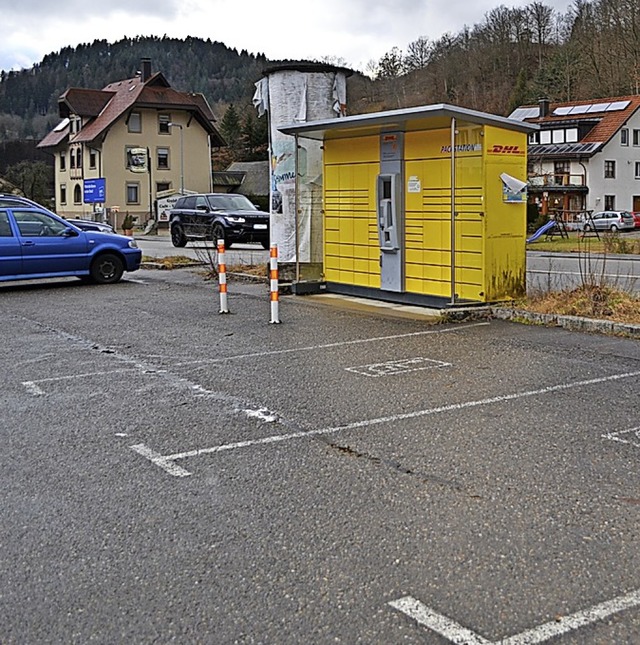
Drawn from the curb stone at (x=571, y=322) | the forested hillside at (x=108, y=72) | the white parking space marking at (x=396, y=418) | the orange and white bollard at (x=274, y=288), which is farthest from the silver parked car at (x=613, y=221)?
the forested hillside at (x=108, y=72)

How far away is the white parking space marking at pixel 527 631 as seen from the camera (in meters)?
3.56

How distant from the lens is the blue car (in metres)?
16.5

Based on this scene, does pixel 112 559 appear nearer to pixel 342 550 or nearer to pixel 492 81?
pixel 342 550

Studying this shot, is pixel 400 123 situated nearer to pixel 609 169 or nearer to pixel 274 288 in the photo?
pixel 274 288

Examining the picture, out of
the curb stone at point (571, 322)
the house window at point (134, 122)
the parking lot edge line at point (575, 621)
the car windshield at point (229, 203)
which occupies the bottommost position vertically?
the parking lot edge line at point (575, 621)

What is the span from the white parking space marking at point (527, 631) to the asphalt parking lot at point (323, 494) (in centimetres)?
1

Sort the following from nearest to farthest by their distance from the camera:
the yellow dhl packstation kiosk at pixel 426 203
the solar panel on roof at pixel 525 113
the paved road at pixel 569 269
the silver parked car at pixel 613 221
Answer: the yellow dhl packstation kiosk at pixel 426 203 → the paved road at pixel 569 269 → the silver parked car at pixel 613 221 → the solar panel on roof at pixel 525 113

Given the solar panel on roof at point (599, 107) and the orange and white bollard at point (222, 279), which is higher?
the solar panel on roof at point (599, 107)

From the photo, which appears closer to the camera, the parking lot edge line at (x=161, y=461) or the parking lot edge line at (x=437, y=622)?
the parking lot edge line at (x=437, y=622)

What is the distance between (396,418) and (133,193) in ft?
220

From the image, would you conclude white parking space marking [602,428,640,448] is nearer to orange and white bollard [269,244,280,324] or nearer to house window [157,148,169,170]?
orange and white bollard [269,244,280,324]

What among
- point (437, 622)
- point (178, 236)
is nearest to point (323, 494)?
point (437, 622)

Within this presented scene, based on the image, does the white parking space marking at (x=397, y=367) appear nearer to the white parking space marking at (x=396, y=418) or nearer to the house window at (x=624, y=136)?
the white parking space marking at (x=396, y=418)

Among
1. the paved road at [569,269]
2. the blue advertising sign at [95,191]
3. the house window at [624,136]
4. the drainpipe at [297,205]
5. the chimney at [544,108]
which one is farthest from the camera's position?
the chimney at [544,108]
